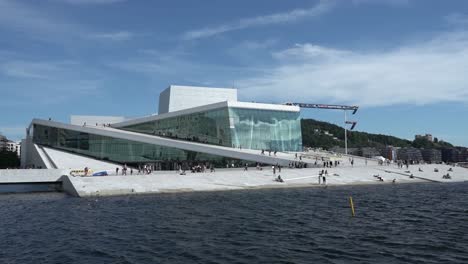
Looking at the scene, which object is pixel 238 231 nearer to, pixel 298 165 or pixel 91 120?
pixel 298 165

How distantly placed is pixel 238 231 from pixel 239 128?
35.6 metres

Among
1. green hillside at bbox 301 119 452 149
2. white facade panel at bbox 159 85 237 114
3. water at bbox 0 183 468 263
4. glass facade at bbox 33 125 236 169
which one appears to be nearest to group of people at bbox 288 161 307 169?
glass facade at bbox 33 125 236 169

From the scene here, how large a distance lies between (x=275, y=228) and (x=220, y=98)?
158ft

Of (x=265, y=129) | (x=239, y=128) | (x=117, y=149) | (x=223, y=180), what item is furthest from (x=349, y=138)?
(x=223, y=180)

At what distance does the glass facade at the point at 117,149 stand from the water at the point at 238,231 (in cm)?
2161

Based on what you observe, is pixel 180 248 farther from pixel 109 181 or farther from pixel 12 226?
pixel 109 181

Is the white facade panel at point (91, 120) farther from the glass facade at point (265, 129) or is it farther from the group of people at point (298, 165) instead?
the group of people at point (298, 165)

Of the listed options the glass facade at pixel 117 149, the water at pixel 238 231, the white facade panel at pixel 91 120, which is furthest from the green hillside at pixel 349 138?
the water at pixel 238 231

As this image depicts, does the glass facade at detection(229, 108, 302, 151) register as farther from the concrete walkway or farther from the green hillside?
the green hillside

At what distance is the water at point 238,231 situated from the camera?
44.1ft

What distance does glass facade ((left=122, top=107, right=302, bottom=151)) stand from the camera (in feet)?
171

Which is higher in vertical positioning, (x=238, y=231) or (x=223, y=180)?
(x=223, y=180)

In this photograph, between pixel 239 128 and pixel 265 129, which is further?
pixel 265 129

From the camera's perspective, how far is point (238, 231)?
55.6ft
